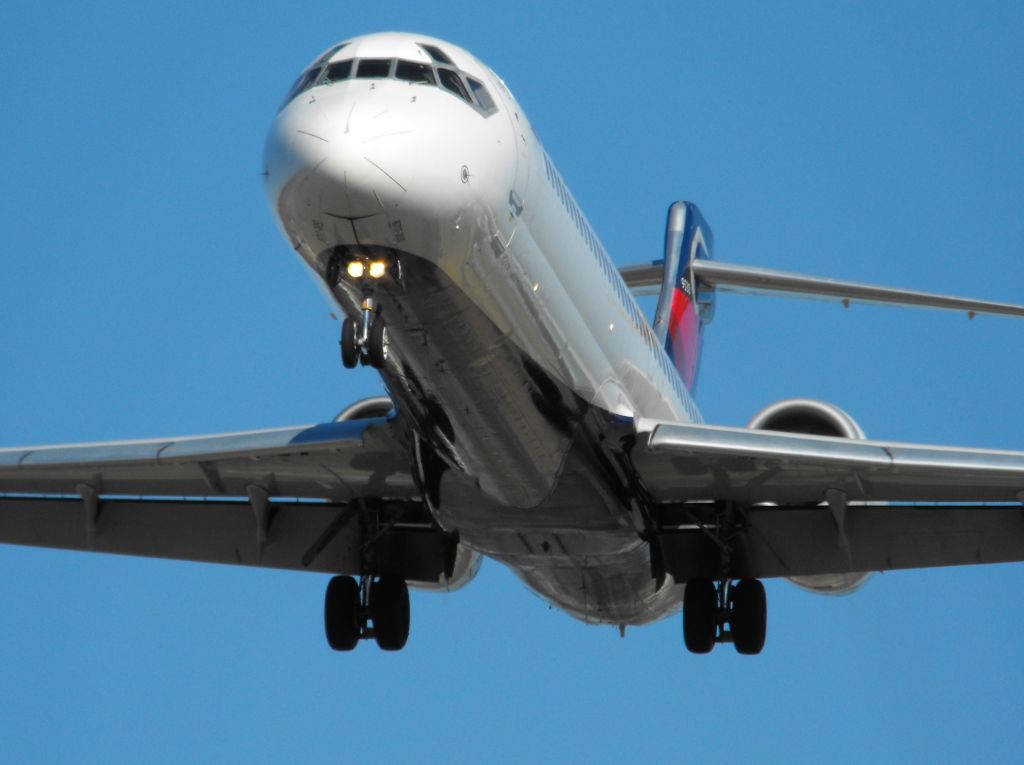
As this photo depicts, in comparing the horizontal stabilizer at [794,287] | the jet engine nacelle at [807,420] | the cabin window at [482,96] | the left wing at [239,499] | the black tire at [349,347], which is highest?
the horizontal stabilizer at [794,287]

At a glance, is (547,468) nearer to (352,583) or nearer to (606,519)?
(606,519)

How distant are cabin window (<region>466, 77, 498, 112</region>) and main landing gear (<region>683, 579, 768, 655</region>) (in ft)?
21.5

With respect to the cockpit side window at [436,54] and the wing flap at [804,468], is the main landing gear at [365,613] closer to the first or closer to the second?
the wing flap at [804,468]

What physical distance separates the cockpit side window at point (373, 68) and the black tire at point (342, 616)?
24.1ft

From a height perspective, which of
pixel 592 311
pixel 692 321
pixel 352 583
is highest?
pixel 692 321

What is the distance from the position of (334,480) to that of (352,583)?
1585 mm

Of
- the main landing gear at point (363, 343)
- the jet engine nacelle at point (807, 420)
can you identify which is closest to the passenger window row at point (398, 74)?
the main landing gear at point (363, 343)

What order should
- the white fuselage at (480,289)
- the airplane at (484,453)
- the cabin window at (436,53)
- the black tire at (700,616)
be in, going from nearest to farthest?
1. the white fuselage at (480,289)
2. the airplane at (484,453)
3. the cabin window at (436,53)
4. the black tire at (700,616)

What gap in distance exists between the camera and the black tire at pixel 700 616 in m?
19.5

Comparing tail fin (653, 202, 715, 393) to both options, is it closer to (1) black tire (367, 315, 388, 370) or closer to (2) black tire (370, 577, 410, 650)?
(2) black tire (370, 577, 410, 650)

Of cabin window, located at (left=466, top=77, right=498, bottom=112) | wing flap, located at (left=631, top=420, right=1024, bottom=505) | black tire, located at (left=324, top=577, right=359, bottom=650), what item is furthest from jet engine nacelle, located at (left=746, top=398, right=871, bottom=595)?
Result: cabin window, located at (left=466, top=77, right=498, bottom=112)

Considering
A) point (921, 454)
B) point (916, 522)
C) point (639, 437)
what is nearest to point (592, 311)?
point (639, 437)

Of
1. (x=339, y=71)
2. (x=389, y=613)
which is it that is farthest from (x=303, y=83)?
(x=389, y=613)

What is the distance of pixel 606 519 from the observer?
17.7 meters
